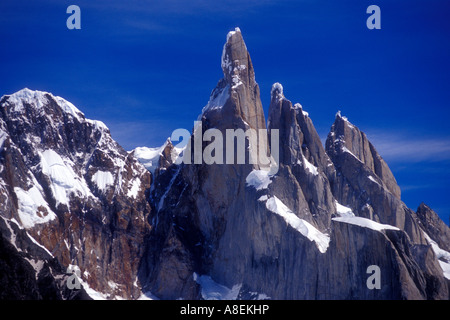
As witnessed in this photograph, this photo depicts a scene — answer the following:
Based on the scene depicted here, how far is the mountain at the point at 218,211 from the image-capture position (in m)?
124

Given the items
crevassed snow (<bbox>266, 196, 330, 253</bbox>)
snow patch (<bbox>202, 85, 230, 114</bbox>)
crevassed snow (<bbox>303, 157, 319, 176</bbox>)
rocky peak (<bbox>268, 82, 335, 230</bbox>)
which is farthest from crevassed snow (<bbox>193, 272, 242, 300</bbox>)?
snow patch (<bbox>202, 85, 230, 114</bbox>)

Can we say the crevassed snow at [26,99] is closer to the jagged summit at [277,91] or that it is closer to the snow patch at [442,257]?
the jagged summit at [277,91]

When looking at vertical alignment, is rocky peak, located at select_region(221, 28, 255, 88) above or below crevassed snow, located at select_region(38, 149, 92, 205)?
above

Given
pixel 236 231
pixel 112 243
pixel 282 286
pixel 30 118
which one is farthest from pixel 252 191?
pixel 30 118

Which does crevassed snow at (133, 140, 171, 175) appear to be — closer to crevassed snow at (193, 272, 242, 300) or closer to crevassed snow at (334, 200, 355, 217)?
crevassed snow at (193, 272, 242, 300)

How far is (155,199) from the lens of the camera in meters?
153

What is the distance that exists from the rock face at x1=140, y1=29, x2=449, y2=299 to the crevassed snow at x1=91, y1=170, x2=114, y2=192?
7.48 m

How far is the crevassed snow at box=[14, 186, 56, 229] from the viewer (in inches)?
5438

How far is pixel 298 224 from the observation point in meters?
131

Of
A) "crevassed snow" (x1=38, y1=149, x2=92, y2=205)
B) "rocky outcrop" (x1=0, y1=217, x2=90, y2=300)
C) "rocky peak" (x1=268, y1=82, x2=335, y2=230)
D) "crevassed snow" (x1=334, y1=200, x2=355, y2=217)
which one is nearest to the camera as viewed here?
"rocky outcrop" (x1=0, y1=217, x2=90, y2=300)
